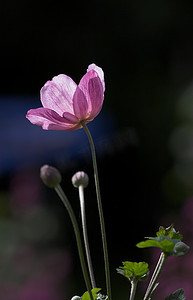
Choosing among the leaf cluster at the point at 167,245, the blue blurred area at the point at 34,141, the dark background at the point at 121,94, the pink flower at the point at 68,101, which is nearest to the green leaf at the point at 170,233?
the leaf cluster at the point at 167,245

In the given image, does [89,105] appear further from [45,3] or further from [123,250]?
[45,3]

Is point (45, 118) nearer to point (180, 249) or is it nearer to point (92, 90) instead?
point (92, 90)

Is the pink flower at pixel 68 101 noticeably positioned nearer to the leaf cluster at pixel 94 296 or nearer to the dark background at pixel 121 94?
the leaf cluster at pixel 94 296

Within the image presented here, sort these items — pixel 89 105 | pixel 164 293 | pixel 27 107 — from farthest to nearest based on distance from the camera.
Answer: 1. pixel 27 107
2. pixel 164 293
3. pixel 89 105

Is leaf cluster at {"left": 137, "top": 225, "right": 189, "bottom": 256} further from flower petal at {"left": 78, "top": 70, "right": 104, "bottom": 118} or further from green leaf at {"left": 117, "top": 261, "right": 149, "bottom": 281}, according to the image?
flower petal at {"left": 78, "top": 70, "right": 104, "bottom": 118}

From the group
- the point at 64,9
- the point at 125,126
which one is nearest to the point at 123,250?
the point at 125,126

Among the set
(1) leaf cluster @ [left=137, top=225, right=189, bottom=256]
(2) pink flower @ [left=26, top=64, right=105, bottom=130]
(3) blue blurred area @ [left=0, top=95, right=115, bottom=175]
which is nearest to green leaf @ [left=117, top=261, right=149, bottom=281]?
(1) leaf cluster @ [left=137, top=225, right=189, bottom=256]

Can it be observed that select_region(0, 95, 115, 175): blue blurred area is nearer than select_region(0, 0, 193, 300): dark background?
No
